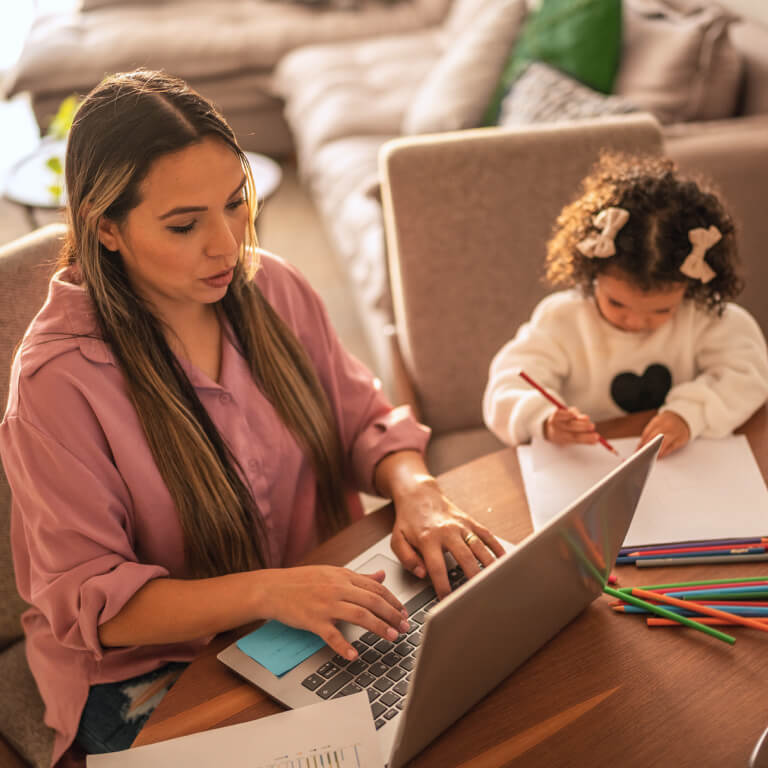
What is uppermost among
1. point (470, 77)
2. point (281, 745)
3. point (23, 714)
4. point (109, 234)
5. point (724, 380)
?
point (109, 234)

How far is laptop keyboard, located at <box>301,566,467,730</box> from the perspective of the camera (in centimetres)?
83

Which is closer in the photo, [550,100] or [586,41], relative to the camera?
[550,100]

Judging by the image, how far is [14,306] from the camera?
1.14 m

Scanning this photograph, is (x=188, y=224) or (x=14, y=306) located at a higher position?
(x=188, y=224)

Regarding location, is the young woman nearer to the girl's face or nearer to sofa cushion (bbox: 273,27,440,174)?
the girl's face

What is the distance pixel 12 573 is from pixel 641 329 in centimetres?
100

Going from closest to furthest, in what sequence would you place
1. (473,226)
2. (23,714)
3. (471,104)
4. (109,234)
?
(109,234), (23,714), (473,226), (471,104)

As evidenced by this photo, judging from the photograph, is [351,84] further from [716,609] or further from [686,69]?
[716,609]

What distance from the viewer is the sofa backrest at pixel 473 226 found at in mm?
1665

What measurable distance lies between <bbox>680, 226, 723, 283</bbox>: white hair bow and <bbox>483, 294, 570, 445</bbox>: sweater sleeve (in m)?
0.23

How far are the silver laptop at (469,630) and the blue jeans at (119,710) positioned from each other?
9.1 inches

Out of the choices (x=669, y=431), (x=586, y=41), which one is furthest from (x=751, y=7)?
(x=669, y=431)

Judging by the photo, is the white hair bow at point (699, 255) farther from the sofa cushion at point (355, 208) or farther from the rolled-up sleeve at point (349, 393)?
the sofa cushion at point (355, 208)

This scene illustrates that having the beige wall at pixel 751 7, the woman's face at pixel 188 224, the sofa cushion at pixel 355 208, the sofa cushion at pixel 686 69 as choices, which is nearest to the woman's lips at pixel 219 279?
the woman's face at pixel 188 224
